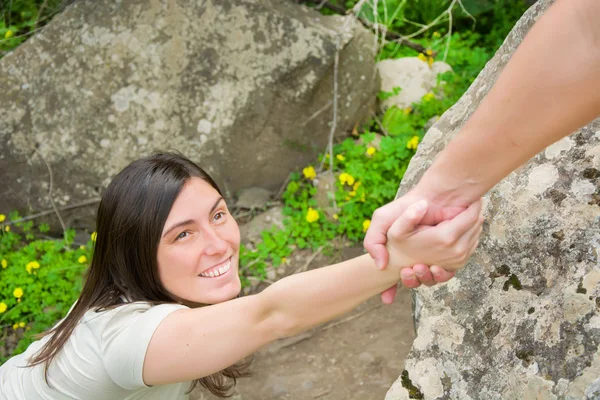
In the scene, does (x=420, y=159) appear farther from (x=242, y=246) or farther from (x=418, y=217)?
(x=242, y=246)

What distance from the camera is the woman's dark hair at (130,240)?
83.5 inches

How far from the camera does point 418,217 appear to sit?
1662 millimetres

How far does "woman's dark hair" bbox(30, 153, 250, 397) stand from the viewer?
2.12m

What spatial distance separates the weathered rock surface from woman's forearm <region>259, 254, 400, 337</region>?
2894mm

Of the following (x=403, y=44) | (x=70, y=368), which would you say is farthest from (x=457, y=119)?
(x=403, y=44)

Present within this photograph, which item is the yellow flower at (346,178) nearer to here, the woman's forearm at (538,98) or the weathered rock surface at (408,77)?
the weathered rock surface at (408,77)

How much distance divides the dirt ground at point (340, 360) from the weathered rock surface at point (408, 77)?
152 centimetres

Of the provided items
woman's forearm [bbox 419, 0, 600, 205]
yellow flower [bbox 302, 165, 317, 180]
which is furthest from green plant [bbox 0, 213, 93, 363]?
woman's forearm [bbox 419, 0, 600, 205]

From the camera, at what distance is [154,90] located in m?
4.03

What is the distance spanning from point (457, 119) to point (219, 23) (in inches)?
80.7

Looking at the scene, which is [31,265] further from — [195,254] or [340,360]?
[195,254]

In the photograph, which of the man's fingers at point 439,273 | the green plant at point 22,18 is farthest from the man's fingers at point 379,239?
the green plant at point 22,18

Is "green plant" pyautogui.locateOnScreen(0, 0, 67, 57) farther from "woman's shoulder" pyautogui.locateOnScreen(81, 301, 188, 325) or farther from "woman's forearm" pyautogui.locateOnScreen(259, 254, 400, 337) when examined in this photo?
"woman's forearm" pyautogui.locateOnScreen(259, 254, 400, 337)

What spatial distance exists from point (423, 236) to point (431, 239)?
2 cm
